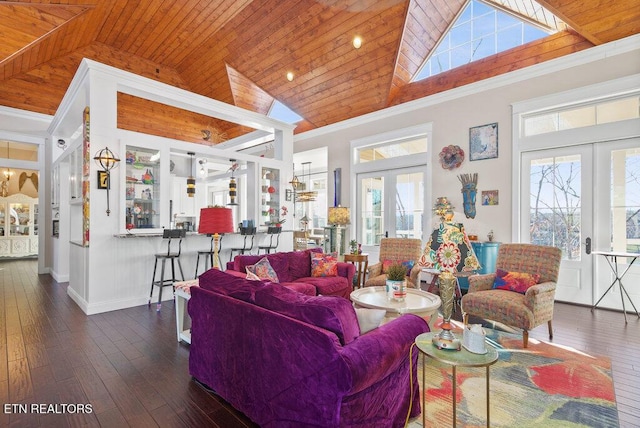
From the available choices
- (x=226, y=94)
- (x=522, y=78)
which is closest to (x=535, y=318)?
(x=522, y=78)

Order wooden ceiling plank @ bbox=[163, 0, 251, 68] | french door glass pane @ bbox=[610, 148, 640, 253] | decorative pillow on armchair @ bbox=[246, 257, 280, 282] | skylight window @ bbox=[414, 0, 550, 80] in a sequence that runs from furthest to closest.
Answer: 1. wooden ceiling plank @ bbox=[163, 0, 251, 68]
2. skylight window @ bbox=[414, 0, 550, 80]
3. french door glass pane @ bbox=[610, 148, 640, 253]
4. decorative pillow on armchair @ bbox=[246, 257, 280, 282]

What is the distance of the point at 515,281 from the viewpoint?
3521mm

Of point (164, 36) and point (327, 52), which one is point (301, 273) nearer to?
point (327, 52)

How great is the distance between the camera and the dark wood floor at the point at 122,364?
2.09 m

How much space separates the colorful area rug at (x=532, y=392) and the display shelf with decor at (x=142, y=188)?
4425mm

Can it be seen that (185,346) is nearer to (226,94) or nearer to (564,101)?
(564,101)

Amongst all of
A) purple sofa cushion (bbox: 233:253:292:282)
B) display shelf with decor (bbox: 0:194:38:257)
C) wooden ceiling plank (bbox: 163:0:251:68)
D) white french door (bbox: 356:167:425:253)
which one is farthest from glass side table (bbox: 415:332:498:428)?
display shelf with decor (bbox: 0:194:38:257)

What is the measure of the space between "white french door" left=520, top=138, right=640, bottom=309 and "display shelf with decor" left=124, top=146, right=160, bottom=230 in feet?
18.9

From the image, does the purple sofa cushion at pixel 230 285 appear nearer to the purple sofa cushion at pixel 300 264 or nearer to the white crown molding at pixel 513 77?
the purple sofa cushion at pixel 300 264

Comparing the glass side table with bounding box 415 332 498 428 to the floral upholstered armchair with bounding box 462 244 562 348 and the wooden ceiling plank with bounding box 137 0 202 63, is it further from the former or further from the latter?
the wooden ceiling plank with bounding box 137 0 202 63

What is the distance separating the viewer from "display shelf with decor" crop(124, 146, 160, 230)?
483 centimetres

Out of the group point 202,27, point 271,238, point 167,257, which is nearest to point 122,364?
point 167,257

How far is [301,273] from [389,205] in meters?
3.14

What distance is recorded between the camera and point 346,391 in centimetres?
143
